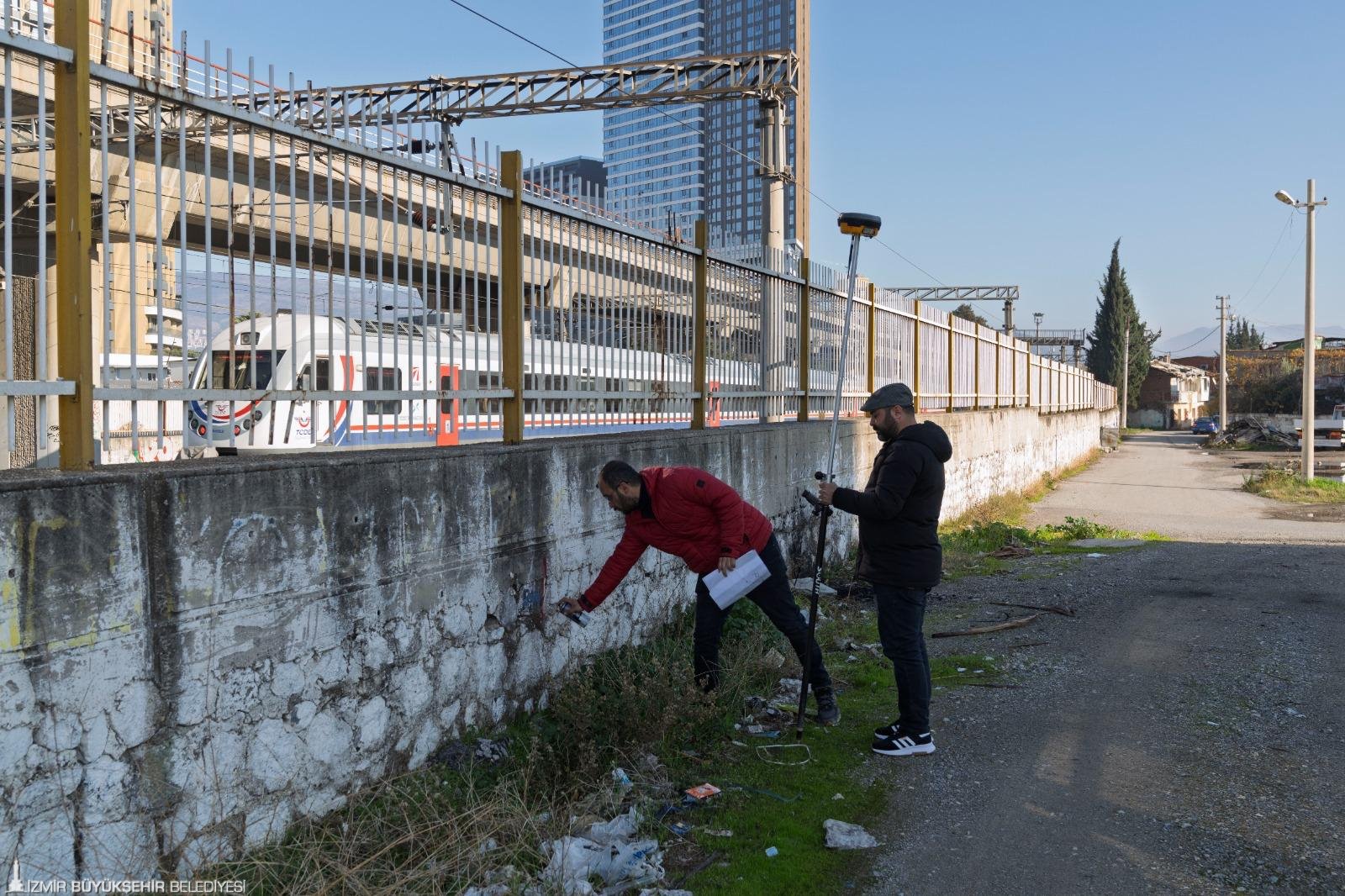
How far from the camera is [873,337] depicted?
469 inches

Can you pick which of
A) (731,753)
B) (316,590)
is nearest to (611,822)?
(731,753)

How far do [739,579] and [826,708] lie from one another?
86 centimetres

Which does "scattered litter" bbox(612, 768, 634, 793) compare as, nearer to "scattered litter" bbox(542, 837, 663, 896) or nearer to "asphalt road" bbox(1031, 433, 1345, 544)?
"scattered litter" bbox(542, 837, 663, 896)

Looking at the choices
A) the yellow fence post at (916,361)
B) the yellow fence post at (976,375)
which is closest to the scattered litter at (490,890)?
the yellow fence post at (916,361)

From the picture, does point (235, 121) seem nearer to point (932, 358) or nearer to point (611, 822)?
point (611, 822)

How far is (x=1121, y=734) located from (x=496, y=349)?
3.70m

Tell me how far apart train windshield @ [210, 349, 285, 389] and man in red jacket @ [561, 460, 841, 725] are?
1.71 metres

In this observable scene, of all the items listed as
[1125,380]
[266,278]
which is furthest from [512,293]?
[1125,380]

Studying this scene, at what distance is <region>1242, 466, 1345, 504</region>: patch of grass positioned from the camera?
19984mm

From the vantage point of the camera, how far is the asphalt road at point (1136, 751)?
363 centimetres

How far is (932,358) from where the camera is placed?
14.8m

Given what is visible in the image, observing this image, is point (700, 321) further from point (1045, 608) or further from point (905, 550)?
point (1045, 608)

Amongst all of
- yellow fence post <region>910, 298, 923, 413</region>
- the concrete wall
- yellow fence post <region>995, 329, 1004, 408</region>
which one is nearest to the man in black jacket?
the concrete wall

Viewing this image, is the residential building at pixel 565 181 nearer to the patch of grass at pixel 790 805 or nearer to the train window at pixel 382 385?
the train window at pixel 382 385
